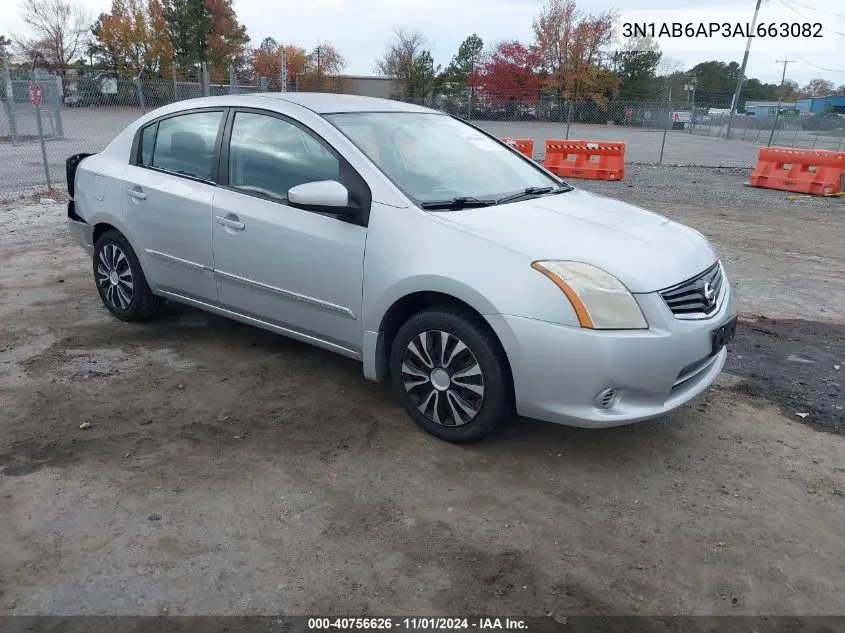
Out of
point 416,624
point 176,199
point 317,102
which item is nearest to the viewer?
point 416,624

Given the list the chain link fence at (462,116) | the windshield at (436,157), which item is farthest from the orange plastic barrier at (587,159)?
the windshield at (436,157)

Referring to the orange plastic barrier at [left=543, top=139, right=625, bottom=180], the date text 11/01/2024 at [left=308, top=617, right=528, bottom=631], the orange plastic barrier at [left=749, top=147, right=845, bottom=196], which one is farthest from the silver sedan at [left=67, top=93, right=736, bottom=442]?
the orange plastic barrier at [left=749, top=147, right=845, bottom=196]

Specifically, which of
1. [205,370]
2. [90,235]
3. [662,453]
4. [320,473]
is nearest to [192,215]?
[205,370]

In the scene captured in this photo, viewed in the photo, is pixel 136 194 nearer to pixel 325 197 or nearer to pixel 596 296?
pixel 325 197

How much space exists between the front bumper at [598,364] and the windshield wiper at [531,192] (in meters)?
0.99

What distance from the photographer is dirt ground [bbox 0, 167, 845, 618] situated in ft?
8.30

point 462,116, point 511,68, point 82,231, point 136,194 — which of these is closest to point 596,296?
point 136,194

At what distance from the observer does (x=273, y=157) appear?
13.3 feet

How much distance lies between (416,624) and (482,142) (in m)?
3.17

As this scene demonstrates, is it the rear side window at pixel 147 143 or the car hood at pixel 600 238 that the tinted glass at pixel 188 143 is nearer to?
the rear side window at pixel 147 143

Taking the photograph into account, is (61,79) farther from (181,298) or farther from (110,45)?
(110,45)

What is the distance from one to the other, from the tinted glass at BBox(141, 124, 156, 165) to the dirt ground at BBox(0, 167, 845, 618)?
126 cm

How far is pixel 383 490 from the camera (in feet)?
10.3

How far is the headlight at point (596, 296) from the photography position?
10.0 feet
